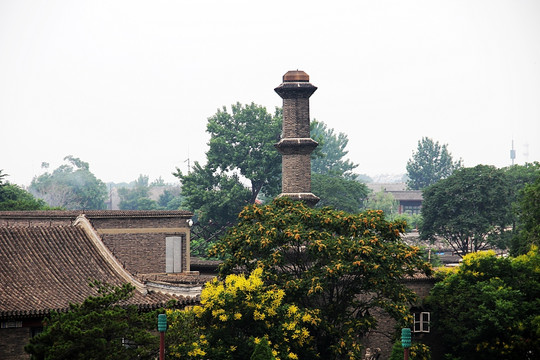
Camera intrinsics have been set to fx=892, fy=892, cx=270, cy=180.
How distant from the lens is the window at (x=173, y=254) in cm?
4791

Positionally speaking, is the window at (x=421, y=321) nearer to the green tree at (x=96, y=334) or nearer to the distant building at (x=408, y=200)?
the green tree at (x=96, y=334)

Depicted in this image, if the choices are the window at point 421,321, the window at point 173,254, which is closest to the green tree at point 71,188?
the window at point 173,254

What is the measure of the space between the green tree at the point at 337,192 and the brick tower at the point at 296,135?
37919mm

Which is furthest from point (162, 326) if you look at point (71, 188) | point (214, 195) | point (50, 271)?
point (71, 188)

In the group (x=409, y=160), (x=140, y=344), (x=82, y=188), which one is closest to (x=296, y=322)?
(x=140, y=344)

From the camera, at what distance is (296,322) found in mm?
33156

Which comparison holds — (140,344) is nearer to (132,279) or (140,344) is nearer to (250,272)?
(132,279)

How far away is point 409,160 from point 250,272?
4452 inches

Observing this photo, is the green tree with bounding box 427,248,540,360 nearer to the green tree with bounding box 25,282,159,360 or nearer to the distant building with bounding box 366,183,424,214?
the green tree with bounding box 25,282,159,360

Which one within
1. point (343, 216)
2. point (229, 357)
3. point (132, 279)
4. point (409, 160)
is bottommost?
point (229, 357)

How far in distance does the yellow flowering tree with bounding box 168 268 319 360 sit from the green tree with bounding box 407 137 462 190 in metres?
113

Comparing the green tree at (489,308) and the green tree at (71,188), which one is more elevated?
the green tree at (71,188)

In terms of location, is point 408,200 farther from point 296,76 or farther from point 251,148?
point 296,76

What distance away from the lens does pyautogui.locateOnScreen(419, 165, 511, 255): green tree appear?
7425 centimetres
